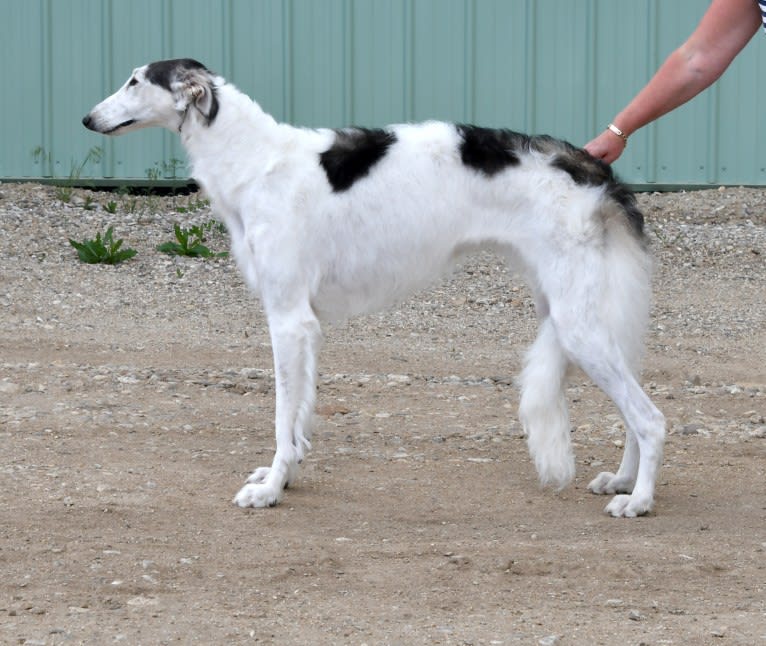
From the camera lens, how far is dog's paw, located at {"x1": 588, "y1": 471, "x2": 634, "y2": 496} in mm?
5676

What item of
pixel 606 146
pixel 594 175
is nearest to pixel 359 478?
pixel 594 175

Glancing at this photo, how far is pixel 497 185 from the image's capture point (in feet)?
17.5

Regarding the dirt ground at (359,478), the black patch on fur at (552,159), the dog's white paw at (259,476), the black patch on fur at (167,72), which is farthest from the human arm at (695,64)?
the dog's white paw at (259,476)

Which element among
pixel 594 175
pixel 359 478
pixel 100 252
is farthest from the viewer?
pixel 100 252

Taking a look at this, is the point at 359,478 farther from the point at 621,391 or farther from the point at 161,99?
the point at 161,99

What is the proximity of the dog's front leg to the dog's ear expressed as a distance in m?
0.89

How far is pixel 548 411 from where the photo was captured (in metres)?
5.53

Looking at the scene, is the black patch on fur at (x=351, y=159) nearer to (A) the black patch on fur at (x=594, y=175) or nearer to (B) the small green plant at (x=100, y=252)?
(A) the black patch on fur at (x=594, y=175)

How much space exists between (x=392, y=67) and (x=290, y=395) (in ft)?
21.8

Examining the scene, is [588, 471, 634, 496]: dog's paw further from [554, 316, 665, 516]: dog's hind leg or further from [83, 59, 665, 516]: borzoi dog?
[554, 316, 665, 516]: dog's hind leg

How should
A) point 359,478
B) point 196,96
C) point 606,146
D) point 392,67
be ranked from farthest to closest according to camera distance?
point 392,67 < point 359,478 < point 196,96 < point 606,146

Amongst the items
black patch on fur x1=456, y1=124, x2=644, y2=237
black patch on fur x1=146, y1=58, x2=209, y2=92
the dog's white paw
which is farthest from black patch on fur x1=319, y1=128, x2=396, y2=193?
the dog's white paw

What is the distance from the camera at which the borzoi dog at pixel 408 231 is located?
530 centimetres

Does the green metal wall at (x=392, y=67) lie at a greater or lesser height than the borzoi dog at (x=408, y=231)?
greater
